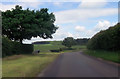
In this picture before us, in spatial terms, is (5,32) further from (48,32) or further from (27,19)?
(48,32)

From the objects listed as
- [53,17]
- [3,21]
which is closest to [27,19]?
[3,21]

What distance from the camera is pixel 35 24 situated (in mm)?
36750

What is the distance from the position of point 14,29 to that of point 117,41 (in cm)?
2064

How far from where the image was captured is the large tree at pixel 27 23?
35.4 meters

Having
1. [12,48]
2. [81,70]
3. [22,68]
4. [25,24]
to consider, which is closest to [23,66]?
[22,68]

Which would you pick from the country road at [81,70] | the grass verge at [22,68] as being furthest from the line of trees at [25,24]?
the country road at [81,70]

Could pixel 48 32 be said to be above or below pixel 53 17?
below

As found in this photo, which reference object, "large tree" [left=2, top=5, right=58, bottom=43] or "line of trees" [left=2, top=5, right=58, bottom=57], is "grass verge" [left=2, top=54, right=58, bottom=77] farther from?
"large tree" [left=2, top=5, right=58, bottom=43]

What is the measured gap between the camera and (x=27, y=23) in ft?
120

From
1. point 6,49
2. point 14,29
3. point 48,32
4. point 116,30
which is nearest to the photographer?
point 116,30

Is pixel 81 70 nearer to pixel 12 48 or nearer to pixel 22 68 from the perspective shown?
pixel 22 68

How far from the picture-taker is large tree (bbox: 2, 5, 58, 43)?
3541 cm

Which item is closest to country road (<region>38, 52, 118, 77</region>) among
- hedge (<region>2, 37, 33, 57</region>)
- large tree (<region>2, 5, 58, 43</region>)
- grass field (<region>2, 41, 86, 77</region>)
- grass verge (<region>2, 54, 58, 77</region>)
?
grass verge (<region>2, 54, 58, 77</region>)

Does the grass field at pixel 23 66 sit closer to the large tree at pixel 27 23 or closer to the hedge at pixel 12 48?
the hedge at pixel 12 48
